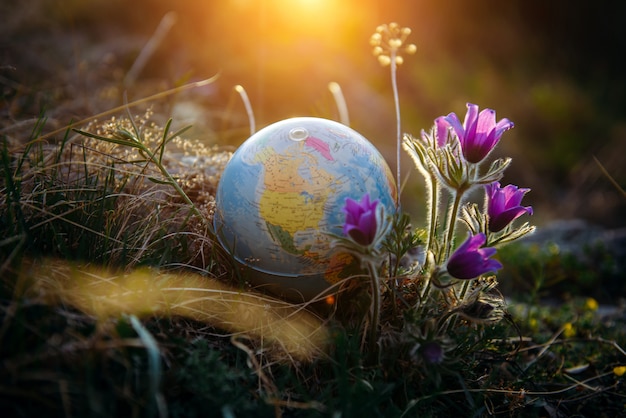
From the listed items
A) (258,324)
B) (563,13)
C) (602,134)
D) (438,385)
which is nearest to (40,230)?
(258,324)

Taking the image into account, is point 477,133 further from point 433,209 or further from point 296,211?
point 296,211

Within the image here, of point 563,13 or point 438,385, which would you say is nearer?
point 438,385

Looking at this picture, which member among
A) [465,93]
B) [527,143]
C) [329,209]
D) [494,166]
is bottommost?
[527,143]

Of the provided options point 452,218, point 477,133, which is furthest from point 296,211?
point 477,133

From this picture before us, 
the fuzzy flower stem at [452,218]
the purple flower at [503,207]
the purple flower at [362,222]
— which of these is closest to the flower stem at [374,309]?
the purple flower at [362,222]

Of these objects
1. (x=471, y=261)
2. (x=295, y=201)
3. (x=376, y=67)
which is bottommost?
(x=376, y=67)

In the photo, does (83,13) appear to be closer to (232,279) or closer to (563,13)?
(232,279)

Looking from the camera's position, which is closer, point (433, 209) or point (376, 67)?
point (433, 209)
